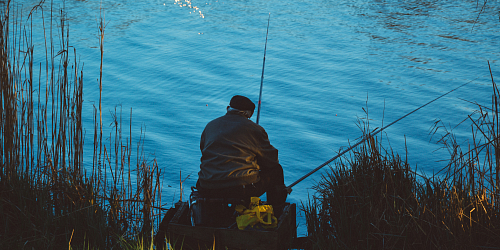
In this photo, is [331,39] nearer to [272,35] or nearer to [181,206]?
[272,35]

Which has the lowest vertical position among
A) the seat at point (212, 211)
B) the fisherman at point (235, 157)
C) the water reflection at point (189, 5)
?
the seat at point (212, 211)

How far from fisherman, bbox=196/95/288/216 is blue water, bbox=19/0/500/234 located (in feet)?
4.11

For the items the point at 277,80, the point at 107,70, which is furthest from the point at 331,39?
the point at 107,70

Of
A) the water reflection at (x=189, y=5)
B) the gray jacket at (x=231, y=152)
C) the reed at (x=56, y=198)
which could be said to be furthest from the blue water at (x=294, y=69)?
the gray jacket at (x=231, y=152)

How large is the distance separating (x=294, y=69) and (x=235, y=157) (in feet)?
18.9

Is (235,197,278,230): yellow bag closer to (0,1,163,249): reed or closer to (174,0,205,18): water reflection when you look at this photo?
(0,1,163,249): reed

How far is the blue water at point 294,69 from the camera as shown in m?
6.43

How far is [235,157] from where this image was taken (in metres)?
3.36

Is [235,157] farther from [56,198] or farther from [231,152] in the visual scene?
[56,198]

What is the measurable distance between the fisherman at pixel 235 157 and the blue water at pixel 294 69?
1251 mm

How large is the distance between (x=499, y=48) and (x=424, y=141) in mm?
4723

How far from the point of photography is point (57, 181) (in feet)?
11.7

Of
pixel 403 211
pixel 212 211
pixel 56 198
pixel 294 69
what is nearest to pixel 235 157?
pixel 212 211

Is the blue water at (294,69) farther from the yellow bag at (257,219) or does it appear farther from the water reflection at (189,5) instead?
the yellow bag at (257,219)
